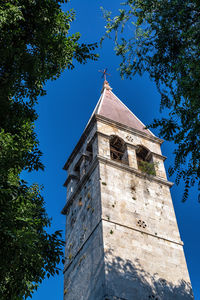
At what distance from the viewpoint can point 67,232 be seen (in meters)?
20.1

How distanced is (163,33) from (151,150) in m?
12.2

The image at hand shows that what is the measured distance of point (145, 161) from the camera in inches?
877

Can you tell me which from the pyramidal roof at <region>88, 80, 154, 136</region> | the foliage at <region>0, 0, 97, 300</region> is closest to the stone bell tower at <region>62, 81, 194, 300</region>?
the pyramidal roof at <region>88, 80, 154, 136</region>

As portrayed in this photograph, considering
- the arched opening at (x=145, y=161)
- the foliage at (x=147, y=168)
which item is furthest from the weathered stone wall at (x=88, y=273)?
the arched opening at (x=145, y=161)

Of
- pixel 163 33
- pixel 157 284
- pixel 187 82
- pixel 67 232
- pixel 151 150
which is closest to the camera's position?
pixel 187 82

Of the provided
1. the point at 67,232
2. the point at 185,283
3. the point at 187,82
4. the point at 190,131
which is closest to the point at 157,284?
the point at 185,283

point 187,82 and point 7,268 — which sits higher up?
point 187,82

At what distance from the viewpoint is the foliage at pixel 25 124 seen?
7.52 m

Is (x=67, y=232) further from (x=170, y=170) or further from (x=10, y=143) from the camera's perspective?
(x=10, y=143)

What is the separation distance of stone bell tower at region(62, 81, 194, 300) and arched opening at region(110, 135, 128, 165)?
6 cm

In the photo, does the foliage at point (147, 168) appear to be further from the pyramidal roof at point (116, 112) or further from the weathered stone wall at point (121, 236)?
the pyramidal roof at point (116, 112)

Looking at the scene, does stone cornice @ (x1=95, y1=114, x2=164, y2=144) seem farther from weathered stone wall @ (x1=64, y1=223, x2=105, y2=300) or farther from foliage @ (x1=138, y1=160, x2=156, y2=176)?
weathered stone wall @ (x1=64, y1=223, x2=105, y2=300)

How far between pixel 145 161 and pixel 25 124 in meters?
13.6

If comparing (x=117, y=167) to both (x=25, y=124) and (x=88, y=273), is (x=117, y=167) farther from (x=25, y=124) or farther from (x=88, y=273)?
(x=25, y=124)
